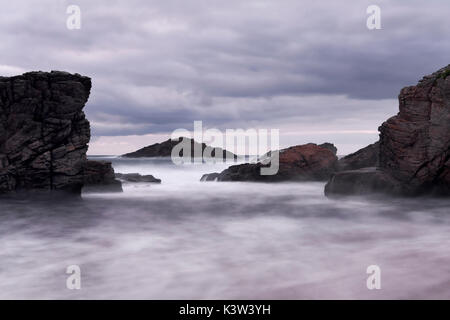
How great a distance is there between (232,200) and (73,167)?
8.81 meters

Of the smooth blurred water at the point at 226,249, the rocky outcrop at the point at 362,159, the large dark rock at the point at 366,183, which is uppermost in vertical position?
the rocky outcrop at the point at 362,159

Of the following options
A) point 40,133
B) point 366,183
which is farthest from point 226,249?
point 40,133

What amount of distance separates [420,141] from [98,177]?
59.2 ft

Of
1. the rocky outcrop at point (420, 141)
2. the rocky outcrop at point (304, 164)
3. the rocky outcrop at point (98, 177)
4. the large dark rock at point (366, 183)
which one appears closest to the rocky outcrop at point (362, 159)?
the rocky outcrop at point (304, 164)

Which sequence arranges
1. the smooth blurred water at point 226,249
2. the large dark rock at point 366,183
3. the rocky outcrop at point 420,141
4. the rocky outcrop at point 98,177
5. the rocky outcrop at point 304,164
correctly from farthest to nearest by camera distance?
the rocky outcrop at point 304,164
the rocky outcrop at point 98,177
the large dark rock at point 366,183
the rocky outcrop at point 420,141
the smooth blurred water at point 226,249

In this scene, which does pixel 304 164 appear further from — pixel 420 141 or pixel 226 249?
pixel 226 249

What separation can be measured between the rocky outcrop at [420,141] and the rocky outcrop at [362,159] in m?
9.24

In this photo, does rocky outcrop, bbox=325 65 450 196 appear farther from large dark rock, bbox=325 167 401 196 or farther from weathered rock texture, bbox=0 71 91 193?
weathered rock texture, bbox=0 71 91 193

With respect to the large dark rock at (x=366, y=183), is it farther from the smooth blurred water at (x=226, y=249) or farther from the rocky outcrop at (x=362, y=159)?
the rocky outcrop at (x=362, y=159)

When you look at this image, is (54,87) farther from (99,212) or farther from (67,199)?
(99,212)

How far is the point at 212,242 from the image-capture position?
39.6 ft

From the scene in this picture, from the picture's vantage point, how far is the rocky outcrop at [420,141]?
726 inches
